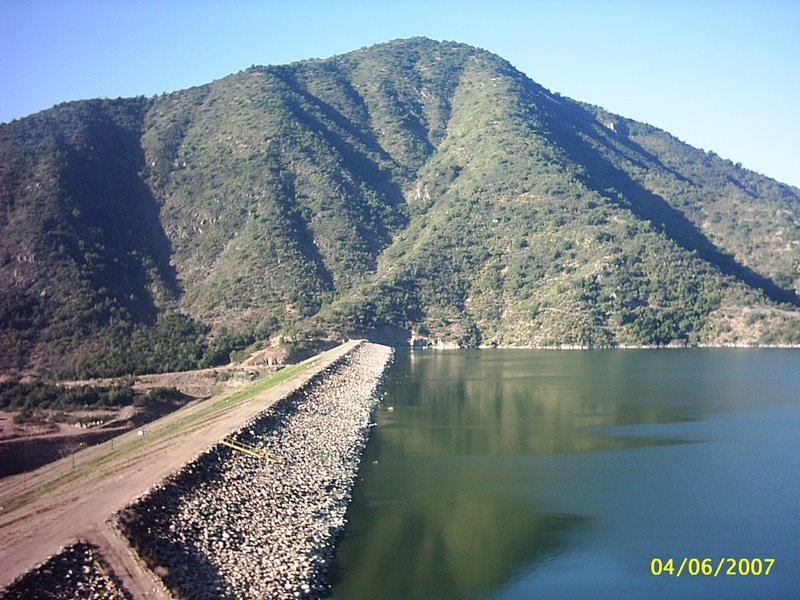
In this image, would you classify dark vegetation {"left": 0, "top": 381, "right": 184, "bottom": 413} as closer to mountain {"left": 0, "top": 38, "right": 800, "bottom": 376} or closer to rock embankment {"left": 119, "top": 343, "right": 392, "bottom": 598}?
mountain {"left": 0, "top": 38, "right": 800, "bottom": 376}

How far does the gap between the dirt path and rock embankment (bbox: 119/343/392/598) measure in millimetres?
770

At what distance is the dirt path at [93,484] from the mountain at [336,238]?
37777 mm

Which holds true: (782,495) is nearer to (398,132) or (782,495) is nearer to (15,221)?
(15,221)

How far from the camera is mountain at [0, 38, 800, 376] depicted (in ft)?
324

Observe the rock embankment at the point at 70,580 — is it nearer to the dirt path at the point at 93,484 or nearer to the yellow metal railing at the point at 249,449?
the dirt path at the point at 93,484

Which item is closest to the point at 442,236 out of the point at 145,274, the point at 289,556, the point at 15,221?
the point at 145,274

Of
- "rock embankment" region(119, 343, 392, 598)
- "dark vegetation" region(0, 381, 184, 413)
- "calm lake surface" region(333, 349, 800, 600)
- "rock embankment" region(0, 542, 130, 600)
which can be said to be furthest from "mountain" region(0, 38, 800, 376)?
"rock embankment" region(0, 542, 130, 600)

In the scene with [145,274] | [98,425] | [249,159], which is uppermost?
[249,159]

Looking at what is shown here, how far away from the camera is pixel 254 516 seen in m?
24.8

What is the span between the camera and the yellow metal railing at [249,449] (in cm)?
3194

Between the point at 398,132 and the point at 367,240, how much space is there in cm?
4736

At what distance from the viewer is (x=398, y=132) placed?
6900 inches

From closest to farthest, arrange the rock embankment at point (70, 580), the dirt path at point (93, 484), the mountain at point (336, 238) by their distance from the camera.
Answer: the rock embankment at point (70, 580), the dirt path at point (93, 484), the mountain at point (336, 238)
